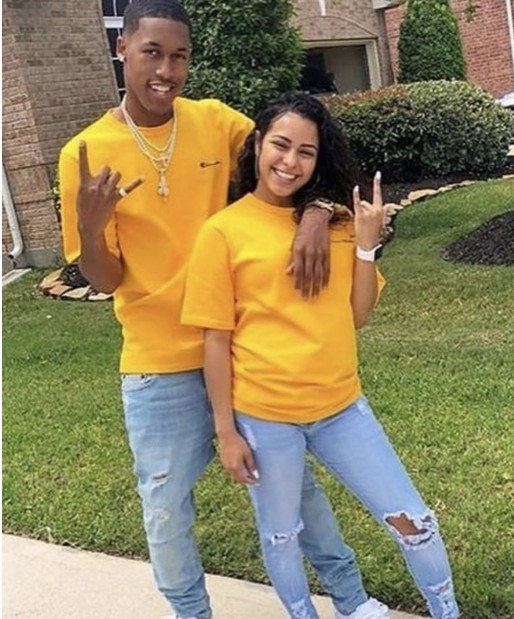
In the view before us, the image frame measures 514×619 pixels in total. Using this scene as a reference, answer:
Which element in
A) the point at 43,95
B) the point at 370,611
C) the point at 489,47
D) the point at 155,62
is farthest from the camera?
the point at 489,47

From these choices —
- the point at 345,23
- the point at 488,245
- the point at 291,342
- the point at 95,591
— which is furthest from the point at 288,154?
the point at 345,23

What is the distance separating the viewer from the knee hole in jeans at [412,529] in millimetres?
2195

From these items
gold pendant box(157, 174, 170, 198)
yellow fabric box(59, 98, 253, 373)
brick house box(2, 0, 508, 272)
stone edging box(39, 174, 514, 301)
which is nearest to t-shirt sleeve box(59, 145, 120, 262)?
yellow fabric box(59, 98, 253, 373)

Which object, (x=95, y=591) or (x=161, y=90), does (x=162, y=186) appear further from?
(x=95, y=591)

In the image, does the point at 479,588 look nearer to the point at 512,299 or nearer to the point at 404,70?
the point at 512,299

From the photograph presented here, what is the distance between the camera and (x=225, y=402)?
2193 millimetres

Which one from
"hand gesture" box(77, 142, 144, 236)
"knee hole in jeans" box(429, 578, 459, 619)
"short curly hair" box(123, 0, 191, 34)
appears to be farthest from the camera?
"knee hole in jeans" box(429, 578, 459, 619)

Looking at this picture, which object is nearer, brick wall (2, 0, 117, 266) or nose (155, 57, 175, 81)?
nose (155, 57, 175, 81)

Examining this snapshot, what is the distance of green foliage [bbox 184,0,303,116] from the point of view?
30.7 feet

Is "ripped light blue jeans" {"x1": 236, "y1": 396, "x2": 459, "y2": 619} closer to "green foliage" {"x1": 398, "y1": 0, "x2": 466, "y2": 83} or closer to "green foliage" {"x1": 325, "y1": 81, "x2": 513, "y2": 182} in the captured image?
"green foliage" {"x1": 325, "y1": 81, "x2": 513, "y2": 182}

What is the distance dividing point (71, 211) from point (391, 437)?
2.19 metres

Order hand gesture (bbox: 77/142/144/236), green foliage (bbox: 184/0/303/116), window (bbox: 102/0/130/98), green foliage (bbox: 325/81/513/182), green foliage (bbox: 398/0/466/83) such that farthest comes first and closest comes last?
green foliage (bbox: 398/0/466/83) → green foliage (bbox: 325/81/513/182) → window (bbox: 102/0/130/98) → green foliage (bbox: 184/0/303/116) → hand gesture (bbox: 77/142/144/236)

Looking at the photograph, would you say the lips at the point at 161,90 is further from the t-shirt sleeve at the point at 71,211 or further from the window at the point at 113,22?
the window at the point at 113,22

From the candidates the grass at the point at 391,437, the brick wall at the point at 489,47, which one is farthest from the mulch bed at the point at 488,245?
the brick wall at the point at 489,47
